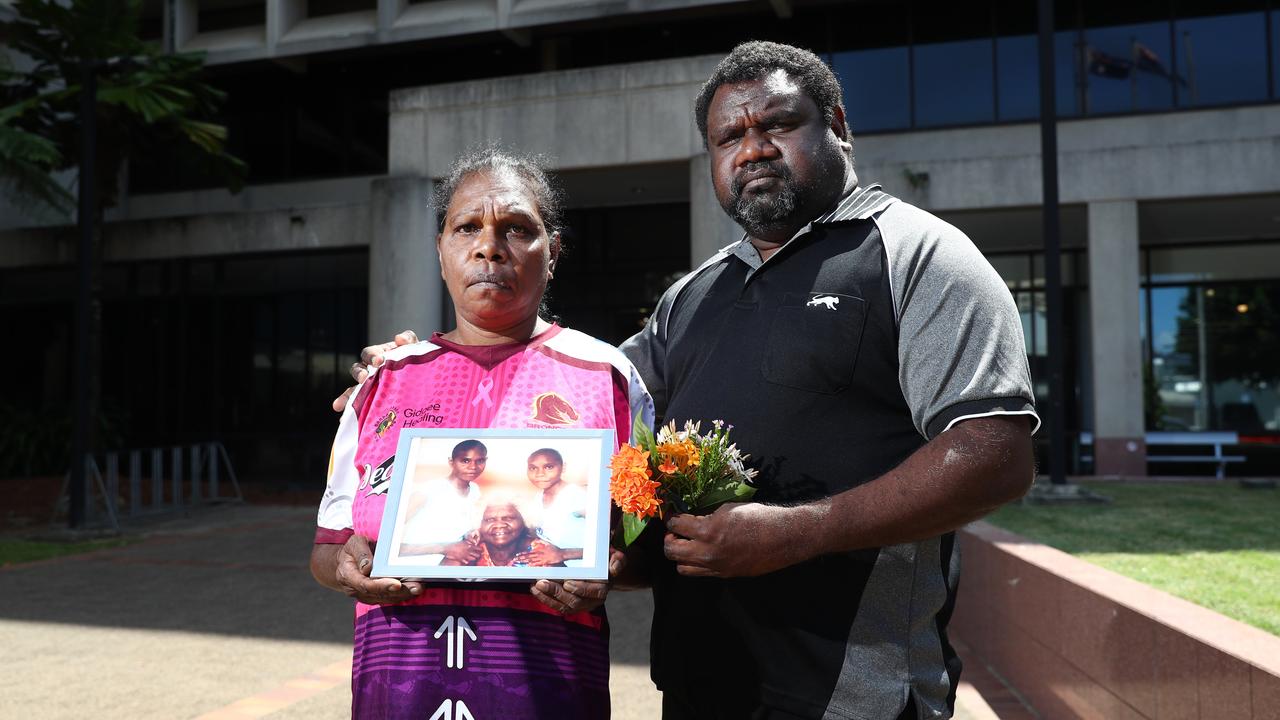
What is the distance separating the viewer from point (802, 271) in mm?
2186

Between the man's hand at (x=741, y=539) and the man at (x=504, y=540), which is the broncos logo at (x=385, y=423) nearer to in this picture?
the man at (x=504, y=540)

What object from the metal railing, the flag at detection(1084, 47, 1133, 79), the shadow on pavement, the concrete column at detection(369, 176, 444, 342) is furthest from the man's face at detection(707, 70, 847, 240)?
the flag at detection(1084, 47, 1133, 79)

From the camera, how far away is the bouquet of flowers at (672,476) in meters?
1.83

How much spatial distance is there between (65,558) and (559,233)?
11.1 metres

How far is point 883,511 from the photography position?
1862mm

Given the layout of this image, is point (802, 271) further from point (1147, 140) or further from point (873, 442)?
point (1147, 140)

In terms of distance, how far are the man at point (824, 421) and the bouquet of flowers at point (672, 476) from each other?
0.04m

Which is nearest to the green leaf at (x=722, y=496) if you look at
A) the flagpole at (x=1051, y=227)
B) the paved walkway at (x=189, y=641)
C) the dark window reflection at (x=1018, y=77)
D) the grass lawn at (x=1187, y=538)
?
the grass lawn at (x=1187, y=538)

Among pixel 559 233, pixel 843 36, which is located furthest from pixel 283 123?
pixel 559 233

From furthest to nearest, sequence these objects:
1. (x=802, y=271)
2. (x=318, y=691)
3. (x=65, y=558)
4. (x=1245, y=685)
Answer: (x=65, y=558) → (x=318, y=691) → (x=1245, y=685) → (x=802, y=271)

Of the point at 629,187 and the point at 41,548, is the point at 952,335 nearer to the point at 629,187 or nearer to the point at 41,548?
the point at 41,548

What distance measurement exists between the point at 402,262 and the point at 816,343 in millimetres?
13889

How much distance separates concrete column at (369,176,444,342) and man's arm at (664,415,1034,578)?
13632mm

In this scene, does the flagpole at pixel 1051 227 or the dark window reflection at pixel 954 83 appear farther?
the dark window reflection at pixel 954 83
